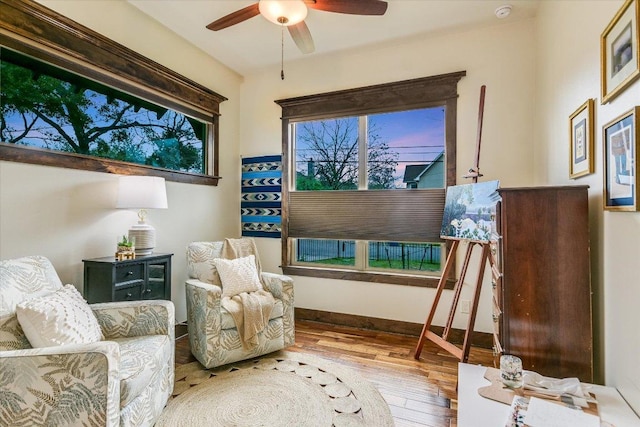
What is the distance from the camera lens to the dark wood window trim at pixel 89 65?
208cm

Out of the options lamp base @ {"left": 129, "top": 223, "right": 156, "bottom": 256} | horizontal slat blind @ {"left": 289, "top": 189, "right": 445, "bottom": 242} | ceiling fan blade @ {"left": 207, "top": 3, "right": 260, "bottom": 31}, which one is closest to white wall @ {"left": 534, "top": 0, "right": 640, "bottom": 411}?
horizontal slat blind @ {"left": 289, "top": 189, "right": 445, "bottom": 242}

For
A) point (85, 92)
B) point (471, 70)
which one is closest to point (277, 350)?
point (85, 92)

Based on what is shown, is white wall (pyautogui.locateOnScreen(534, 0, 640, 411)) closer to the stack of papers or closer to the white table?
the white table

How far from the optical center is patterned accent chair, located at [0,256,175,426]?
1.33 meters

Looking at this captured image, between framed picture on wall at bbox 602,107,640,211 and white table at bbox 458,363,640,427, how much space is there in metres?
0.81

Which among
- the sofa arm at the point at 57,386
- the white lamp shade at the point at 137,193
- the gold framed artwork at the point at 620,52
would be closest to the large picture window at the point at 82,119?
the white lamp shade at the point at 137,193

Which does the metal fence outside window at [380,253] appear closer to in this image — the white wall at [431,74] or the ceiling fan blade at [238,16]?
the white wall at [431,74]

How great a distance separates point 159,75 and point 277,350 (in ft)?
9.03

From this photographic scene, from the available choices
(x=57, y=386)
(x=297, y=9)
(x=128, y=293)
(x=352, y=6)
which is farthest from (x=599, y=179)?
(x=128, y=293)

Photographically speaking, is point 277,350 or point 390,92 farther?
point 390,92

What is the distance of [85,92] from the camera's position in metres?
2.50

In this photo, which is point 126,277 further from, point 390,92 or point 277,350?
point 390,92

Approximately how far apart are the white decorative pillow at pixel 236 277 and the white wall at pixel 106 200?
27.3 inches

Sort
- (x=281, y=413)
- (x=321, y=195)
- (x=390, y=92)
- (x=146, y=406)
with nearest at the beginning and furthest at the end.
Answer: (x=146, y=406) < (x=281, y=413) < (x=390, y=92) < (x=321, y=195)
